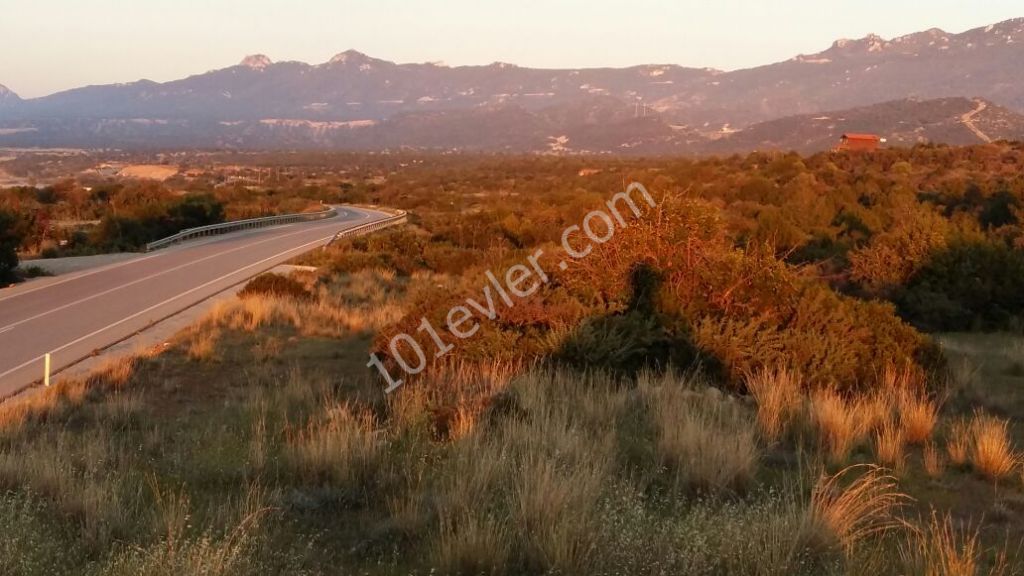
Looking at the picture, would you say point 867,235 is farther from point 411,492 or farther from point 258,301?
point 411,492

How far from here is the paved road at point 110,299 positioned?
50.8ft

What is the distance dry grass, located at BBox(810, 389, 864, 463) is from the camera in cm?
722

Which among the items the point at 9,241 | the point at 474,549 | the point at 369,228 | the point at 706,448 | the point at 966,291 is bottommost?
the point at 369,228

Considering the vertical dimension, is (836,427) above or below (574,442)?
below

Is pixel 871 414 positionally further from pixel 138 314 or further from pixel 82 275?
pixel 82 275

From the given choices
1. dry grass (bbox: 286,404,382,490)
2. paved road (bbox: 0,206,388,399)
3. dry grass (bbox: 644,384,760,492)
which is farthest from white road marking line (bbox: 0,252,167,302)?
dry grass (bbox: 644,384,760,492)

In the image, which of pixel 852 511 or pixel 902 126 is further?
pixel 902 126

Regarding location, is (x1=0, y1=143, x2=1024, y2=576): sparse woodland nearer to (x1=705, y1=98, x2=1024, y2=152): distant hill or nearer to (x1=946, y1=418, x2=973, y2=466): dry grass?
(x1=946, y1=418, x2=973, y2=466): dry grass

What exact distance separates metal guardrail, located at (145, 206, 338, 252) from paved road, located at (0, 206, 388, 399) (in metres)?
1.49

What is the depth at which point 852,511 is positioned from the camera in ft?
17.5

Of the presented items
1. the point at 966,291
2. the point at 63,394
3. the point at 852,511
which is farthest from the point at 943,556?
the point at 966,291

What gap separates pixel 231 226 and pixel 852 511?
150 ft

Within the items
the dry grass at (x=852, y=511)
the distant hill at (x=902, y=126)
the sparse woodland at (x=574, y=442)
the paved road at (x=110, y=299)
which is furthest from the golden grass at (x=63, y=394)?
the distant hill at (x=902, y=126)

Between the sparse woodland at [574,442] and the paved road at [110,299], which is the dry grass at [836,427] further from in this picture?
the paved road at [110,299]
